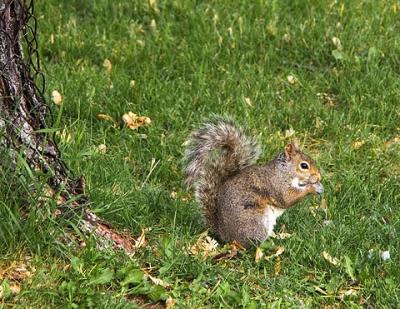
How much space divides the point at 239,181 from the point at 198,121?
3.29 feet

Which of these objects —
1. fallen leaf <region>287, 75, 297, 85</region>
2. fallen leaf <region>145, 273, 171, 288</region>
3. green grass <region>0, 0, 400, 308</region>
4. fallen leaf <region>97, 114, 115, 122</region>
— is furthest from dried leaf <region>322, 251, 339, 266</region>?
fallen leaf <region>287, 75, 297, 85</region>

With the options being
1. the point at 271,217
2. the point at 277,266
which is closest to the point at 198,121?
the point at 271,217

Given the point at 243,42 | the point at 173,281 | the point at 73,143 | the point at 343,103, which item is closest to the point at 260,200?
the point at 173,281

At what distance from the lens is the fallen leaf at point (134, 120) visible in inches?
182

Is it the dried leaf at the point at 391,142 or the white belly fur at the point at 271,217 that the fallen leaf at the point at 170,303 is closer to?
the white belly fur at the point at 271,217

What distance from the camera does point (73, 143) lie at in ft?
13.8

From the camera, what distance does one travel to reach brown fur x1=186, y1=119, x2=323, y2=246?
368 cm

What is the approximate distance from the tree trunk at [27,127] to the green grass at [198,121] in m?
0.09

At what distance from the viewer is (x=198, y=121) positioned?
4.69m

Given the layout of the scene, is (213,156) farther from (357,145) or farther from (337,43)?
(337,43)

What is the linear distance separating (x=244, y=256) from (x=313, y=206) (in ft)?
1.97

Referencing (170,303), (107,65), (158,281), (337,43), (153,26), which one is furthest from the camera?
(153,26)

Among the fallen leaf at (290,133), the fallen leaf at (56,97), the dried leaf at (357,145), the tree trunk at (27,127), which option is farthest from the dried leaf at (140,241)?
the dried leaf at (357,145)

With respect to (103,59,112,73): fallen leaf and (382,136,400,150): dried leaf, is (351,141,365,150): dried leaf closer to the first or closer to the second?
(382,136,400,150): dried leaf
